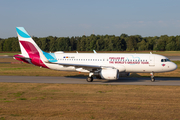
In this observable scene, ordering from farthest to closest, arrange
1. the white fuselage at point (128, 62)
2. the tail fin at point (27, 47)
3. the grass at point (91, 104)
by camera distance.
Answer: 1. the tail fin at point (27, 47)
2. the white fuselage at point (128, 62)
3. the grass at point (91, 104)

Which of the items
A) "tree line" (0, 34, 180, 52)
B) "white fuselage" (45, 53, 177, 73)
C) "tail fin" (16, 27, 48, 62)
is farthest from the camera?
"tree line" (0, 34, 180, 52)

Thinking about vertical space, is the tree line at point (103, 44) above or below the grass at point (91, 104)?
above

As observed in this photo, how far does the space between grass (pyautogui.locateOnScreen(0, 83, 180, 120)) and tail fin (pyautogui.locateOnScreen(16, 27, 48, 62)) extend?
27.9 ft

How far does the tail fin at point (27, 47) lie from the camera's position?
101 feet

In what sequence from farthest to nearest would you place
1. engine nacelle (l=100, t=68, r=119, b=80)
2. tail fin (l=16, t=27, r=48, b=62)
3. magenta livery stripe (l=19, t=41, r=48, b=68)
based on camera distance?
1. tail fin (l=16, t=27, r=48, b=62)
2. magenta livery stripe (l=19, t=41, r=48, b=68)
3. engine nacelle (l=100, t=68, r=119, b=80)

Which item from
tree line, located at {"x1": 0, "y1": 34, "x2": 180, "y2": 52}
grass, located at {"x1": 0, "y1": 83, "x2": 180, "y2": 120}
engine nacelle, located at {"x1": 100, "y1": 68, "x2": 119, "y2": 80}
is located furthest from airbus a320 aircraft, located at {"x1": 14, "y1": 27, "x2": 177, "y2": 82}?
tree line, located at {"x1": 0, "y1": 34, "x2": 180, "y2": 52}

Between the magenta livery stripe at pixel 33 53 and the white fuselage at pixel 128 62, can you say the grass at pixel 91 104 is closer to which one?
the white fuselage at pixel 128 62

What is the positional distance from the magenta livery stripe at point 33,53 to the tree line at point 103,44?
10249 centimetres

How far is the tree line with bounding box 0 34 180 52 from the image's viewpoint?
131875 mm

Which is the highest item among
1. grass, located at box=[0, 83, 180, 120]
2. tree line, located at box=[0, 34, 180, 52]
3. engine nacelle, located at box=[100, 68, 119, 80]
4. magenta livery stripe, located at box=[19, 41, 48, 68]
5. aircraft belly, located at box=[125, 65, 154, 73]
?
tree line, located at box=[0, 34, 180, 52]

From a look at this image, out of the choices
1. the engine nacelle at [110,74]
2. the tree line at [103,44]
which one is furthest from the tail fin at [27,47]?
the tree line at [103,44]

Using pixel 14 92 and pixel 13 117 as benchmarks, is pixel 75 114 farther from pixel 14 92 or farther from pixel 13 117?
pixel 14 92

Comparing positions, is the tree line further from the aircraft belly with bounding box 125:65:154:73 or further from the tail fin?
the aircraft belly with bounding box 125:65:154:73

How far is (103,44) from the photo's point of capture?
13500 centimetres
